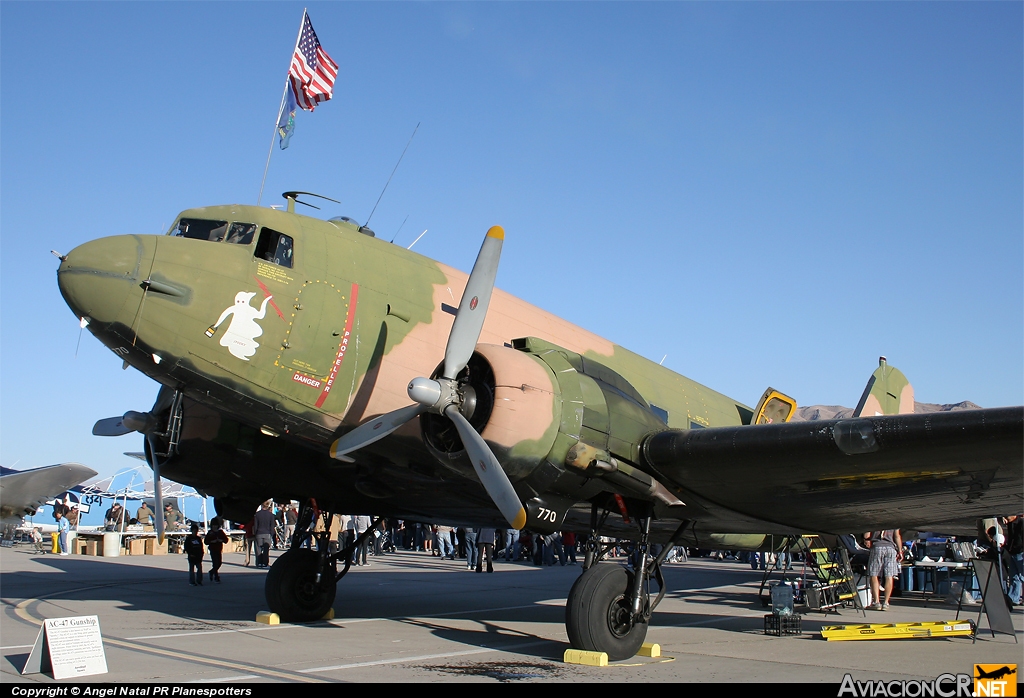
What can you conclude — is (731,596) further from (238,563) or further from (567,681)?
(238,563)

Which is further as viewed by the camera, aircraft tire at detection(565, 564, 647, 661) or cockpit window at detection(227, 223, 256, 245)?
cockpit window at detection(227, 223, 256, 245)

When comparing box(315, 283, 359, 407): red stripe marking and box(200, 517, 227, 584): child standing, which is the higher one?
box(315, 283, 359, 407): red stripe marking

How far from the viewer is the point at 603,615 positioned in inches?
345

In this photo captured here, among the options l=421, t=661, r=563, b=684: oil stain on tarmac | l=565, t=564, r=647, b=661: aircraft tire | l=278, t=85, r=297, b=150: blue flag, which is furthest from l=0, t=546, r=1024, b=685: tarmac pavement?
l=278, t=85, r=297, b=150: blue flag

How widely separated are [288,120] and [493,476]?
28.7 ft

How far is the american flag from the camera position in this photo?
13.9 metres

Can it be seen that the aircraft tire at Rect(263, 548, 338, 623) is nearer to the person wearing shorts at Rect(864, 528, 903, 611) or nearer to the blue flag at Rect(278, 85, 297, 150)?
the blue flag at Rect(278, 85, 297, 150)

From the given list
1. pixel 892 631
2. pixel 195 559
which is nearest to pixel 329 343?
pixel 892 631

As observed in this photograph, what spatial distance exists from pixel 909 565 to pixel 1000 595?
7609 millimetres

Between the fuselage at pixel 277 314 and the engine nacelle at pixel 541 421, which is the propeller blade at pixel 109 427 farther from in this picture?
the engine nacelle at pixel 541 421

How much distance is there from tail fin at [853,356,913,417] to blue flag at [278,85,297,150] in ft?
37.4

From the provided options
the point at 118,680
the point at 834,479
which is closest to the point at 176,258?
the point at 118,680

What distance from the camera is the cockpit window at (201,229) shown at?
366 inches

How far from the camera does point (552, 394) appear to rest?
28.1 ft
